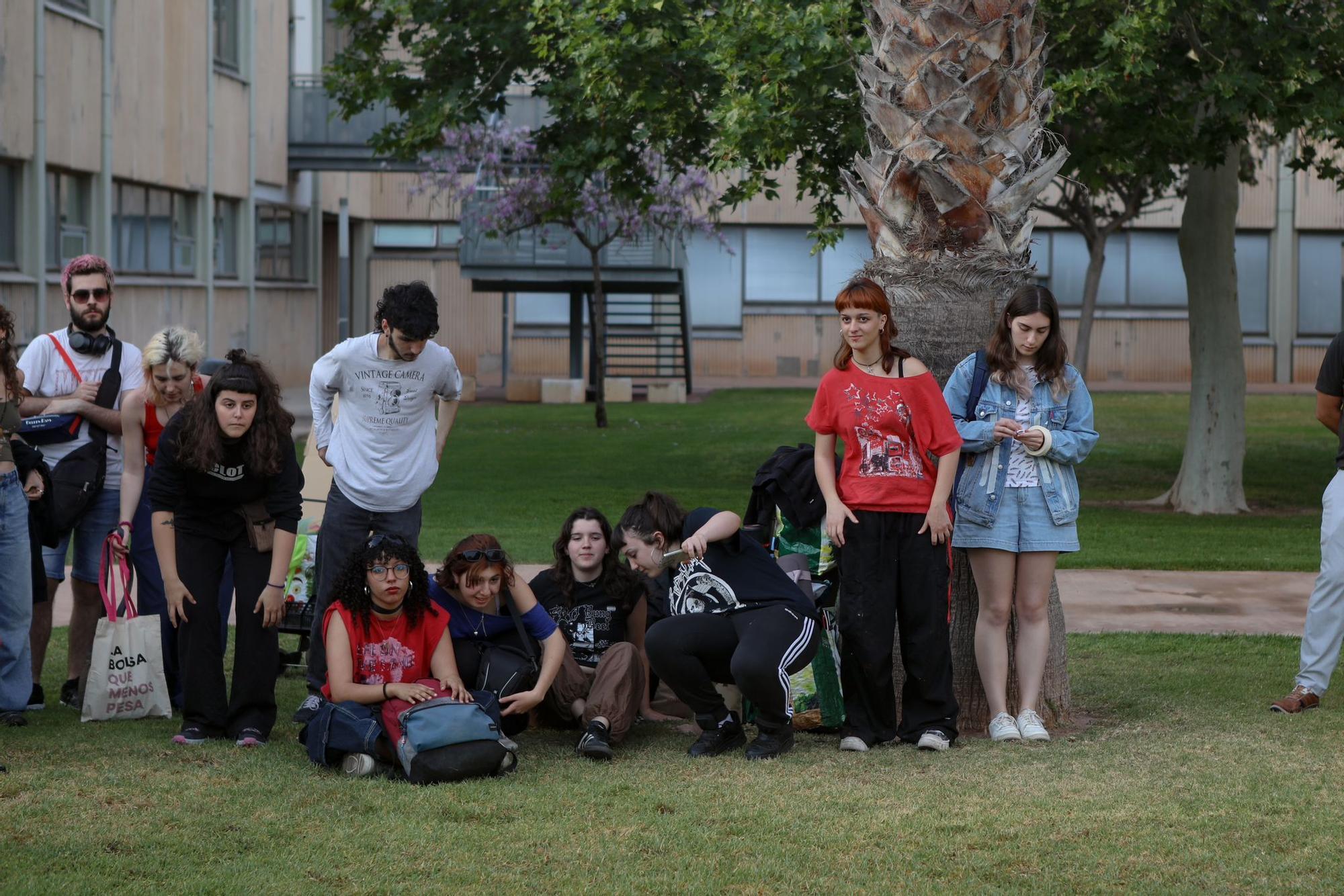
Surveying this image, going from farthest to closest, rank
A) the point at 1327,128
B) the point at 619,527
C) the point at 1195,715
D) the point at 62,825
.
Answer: the point at 1327,128 → the point at 1195,715 → the point at 619,527 → the point at 62,825

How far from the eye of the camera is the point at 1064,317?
1442 inches

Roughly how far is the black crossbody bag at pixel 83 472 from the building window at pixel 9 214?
12.8 metres

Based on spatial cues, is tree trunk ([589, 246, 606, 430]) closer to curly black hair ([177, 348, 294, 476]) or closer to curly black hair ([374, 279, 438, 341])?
curly black hair ([374, 279, 438, 341])

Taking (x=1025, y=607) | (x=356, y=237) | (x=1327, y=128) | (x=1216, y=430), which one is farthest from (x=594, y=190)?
(x=1025, y=607)

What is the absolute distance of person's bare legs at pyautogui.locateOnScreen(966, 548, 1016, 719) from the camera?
19.9ft

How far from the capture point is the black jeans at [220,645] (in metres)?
5.97

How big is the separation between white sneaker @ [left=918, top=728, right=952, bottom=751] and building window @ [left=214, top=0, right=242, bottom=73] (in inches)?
864

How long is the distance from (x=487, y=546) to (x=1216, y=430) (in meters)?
10.4

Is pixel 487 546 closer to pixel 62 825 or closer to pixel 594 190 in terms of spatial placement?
pixel 62 825

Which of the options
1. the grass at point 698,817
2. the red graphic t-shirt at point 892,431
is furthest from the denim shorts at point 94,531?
the red graphic t-shirt at point 892,431

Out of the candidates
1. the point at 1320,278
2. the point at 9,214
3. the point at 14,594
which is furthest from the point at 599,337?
the point at 1320,278

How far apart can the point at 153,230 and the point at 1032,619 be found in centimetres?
1991

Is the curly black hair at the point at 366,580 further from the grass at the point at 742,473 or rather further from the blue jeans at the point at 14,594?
the grass at the point at 742,473

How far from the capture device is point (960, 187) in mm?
6449
